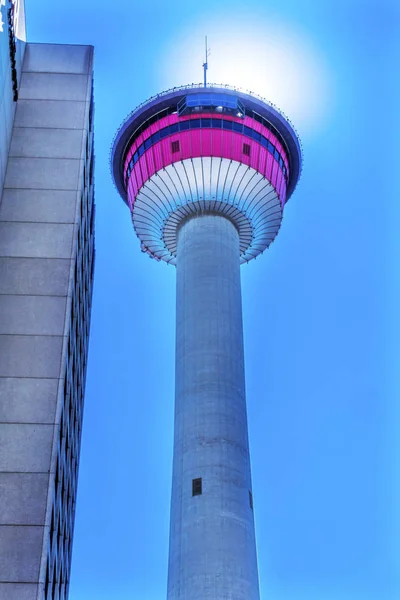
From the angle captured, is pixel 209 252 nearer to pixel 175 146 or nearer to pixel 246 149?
pixel 246 149

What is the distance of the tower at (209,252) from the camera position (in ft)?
164

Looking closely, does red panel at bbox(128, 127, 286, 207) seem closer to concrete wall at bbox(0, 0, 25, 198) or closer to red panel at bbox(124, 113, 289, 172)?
red panel at bbox(124, 113, 289, 172)

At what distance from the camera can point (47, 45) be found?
31.0m

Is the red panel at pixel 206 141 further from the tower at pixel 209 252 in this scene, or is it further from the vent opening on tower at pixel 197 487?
the vent opening on tower at pixel 197 487

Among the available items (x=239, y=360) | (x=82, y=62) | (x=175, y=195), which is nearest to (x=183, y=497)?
(x=239, y=360)

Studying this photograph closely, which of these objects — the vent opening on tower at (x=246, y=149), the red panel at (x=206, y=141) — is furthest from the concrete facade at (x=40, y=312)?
the vent opening on tower at (x=246, y=149)

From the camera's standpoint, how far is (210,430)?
53469mm

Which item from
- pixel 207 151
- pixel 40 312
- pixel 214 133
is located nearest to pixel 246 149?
pixel 214 133

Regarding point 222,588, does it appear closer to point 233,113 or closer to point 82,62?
point 82,62

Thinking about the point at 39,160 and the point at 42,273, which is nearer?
the point at 42,273

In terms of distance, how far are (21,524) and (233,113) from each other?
52.6 metres

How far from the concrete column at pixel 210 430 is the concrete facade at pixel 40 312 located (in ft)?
64.0

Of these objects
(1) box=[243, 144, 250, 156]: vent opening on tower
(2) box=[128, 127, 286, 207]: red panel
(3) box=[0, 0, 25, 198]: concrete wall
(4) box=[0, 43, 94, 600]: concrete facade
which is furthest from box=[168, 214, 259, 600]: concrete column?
(3) box=[0, 0, 25, 198]: concrete wall

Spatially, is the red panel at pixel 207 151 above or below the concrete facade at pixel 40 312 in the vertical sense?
above
